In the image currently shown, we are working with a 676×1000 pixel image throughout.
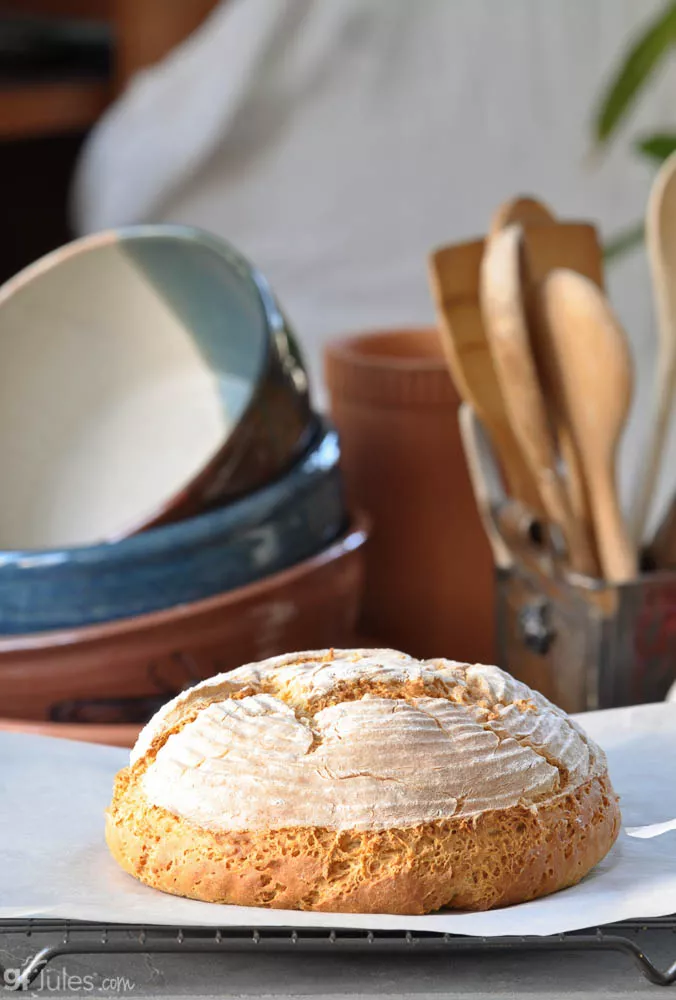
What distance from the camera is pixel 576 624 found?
24.6 inches

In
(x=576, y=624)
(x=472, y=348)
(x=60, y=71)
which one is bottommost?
(x=576, y=624)

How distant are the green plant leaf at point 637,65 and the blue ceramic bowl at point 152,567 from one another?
19.4 inches

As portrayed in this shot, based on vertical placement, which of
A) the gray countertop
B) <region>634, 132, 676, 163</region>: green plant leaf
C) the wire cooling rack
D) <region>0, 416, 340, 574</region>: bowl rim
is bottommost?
the gray countertop

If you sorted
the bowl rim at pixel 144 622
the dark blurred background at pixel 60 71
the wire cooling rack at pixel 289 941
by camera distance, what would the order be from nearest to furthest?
1. the wire cooling rack at pixel 289 941
2. the bowl rim at pixel 144 622
3. the dark blurred background at pixel 60 71

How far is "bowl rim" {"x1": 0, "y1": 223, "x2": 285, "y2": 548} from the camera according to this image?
63 cm

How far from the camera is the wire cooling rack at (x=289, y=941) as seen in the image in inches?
13.6

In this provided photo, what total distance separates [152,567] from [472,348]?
21cm

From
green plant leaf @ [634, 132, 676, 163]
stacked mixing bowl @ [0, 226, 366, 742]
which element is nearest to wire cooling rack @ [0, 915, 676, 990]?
stacked mixing bowl @ [0, 226, 366, 742]

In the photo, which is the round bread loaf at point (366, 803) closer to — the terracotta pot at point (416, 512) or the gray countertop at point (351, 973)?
the gray countertop at point (351, 973)

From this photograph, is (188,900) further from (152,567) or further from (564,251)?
(564,251)

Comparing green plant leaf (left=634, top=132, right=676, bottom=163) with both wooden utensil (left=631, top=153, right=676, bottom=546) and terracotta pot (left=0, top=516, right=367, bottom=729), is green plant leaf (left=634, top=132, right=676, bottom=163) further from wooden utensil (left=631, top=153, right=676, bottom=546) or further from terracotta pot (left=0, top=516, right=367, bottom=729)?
terracotta pot (left=0, top=516, right=367, bottom=729)

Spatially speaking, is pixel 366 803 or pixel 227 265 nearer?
pixel 366 803

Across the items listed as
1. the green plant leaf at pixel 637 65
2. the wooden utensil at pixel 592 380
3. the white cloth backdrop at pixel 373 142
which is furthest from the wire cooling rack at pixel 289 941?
the white cloth backdrop at pixel 373 142

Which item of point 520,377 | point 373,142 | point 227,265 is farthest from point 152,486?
point 373,142
